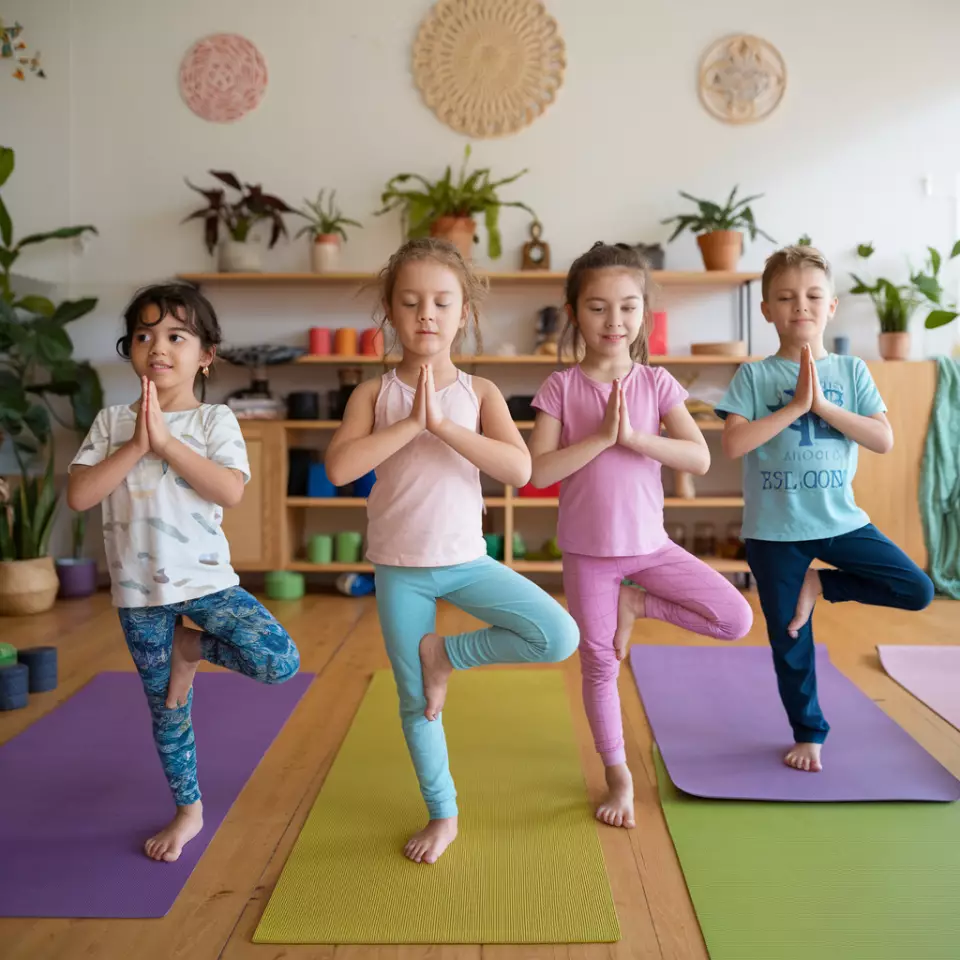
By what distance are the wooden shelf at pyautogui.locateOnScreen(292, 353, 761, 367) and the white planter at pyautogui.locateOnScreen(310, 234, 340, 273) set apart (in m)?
0.40

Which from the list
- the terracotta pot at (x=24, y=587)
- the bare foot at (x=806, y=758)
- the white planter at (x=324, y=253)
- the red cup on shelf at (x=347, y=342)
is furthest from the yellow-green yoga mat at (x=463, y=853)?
the white planter at (x=324, y=253)

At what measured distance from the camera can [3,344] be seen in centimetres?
397

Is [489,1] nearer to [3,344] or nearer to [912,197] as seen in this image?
[912,197]

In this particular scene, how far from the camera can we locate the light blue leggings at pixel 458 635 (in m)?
1.70

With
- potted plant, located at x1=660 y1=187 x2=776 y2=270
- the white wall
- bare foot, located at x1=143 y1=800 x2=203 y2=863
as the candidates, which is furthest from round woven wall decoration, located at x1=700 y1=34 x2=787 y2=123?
bare foot, located at x1=143 y1=800 x2=203 y2=863

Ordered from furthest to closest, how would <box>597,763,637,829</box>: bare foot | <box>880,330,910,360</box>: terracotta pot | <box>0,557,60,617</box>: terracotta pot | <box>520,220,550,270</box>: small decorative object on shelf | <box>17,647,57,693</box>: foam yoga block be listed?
<box>520,220,550,270</box>: small decorative object on shelf < <box>880,330,910,360</box>: terracotta pot < <box>0,557,60,617</box>: terracotta pot < <box>17,647,57,693</box>: foam yoga block < <box>597,763,637,829</box>: bare foot

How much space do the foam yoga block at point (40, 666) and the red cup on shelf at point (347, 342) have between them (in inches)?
77.2

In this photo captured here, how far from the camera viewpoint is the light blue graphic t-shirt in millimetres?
2096

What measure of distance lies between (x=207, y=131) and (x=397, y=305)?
10.6 ft

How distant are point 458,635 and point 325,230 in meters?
3.11

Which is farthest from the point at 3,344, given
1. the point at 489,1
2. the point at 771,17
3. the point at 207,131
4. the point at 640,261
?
the point at 771,17

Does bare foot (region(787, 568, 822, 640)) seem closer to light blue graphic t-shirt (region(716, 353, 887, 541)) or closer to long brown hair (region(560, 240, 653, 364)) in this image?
light blue graphic t-shirt (region(716, 353, 887, 541))

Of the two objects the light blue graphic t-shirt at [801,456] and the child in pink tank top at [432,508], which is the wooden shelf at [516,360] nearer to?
the light blue graphic t-shirt at [801,456]

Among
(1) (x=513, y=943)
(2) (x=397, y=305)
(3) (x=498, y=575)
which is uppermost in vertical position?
(2) (x=397, y=305)
